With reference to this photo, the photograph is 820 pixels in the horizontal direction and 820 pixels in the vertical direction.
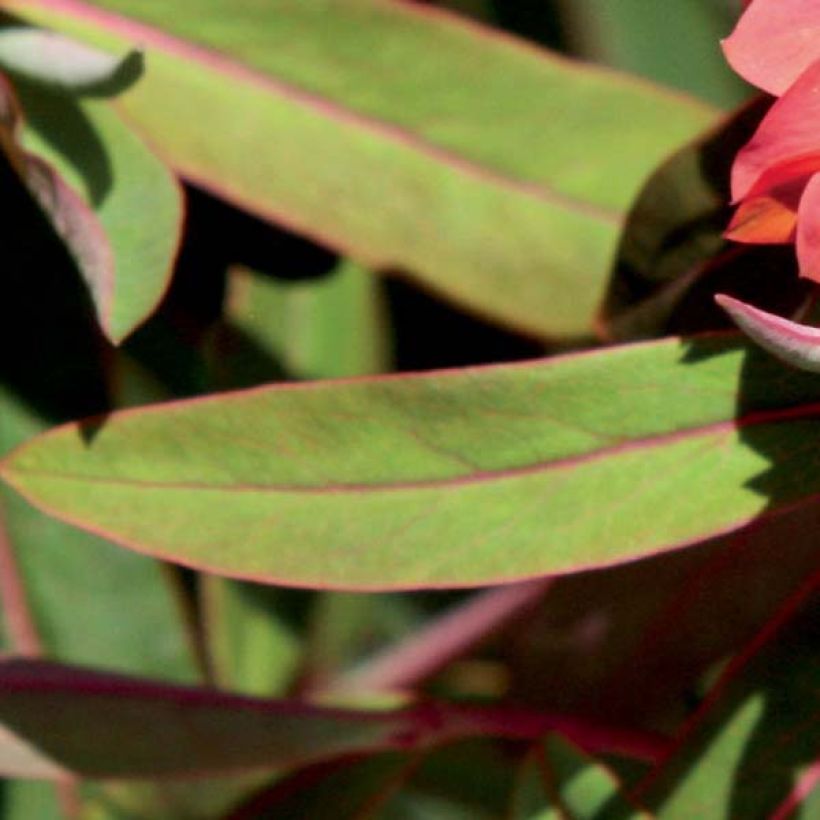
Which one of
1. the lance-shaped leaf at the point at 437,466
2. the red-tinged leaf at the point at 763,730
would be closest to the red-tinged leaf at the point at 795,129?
the lance-shaped leaf at the point at 437,466

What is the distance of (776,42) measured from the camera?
1.88 feet

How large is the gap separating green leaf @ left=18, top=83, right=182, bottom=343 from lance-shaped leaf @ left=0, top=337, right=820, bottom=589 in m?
0.05

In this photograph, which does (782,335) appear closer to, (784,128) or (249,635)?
(784,128)

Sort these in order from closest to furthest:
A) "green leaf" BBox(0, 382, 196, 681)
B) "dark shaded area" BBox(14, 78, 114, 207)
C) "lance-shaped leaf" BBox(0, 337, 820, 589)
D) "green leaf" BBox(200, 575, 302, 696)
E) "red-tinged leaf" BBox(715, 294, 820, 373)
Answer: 1. "red-tinged leaf" BBox(715, 294, 820, 373)
2. "lance-shaped leaf" BBox(0, 337, 820, 589)
3. "dark shaded area" BBox(14, 78, 114, 207)
4. "green leaf" BBox(0, 382, 196, 681)
5. "green leaf" BBox(200, 575, 302, 696)

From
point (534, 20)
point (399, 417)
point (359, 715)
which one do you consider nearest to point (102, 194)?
point (399, 417)

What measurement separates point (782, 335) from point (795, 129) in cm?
7

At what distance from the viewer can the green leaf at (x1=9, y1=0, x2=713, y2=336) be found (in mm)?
912

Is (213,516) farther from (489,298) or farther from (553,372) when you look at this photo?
(489,298)

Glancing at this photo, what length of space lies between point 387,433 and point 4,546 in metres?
0.43

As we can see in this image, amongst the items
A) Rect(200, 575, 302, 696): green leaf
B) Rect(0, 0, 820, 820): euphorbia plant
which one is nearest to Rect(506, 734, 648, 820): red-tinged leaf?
Rect(0, 0, 820, 820): euphorbia plant

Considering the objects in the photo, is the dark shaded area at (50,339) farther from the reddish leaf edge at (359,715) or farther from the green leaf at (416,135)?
the reddish leaf edge at (359,715)

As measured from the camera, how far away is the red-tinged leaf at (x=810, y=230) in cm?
55

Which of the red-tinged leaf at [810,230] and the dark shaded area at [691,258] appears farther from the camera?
the dark shaded area at [691,258]

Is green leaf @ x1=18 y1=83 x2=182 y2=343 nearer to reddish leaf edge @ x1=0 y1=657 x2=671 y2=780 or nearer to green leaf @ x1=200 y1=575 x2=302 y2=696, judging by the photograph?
reddish leaf edge @ x1=0 y1=657 x2=671 y2=780
